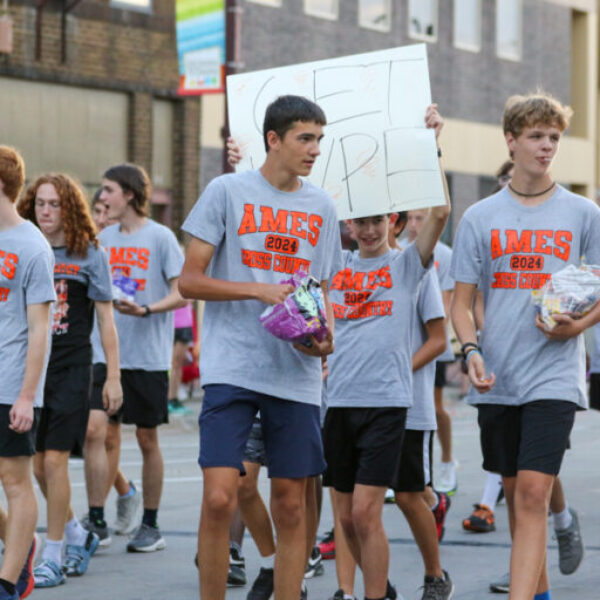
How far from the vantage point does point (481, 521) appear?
912cm

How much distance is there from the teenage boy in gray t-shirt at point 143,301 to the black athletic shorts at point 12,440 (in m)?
2.29

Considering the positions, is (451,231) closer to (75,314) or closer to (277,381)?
(75,314)

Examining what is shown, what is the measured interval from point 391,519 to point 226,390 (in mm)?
3880

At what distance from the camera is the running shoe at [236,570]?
7630 mm

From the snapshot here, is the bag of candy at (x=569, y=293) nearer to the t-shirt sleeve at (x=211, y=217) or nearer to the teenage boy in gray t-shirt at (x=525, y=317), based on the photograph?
the teenage boy in gray t-shirt at (x=525, y=317)

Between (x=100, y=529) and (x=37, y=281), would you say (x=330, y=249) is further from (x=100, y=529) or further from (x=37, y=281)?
(x=100, y=529)

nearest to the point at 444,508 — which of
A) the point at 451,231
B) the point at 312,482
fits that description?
the point at 312,482

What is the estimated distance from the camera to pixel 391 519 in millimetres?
9555

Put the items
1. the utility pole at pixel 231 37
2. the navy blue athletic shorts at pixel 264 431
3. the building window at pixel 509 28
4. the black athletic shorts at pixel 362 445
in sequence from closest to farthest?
1. the navy blue athletic shorts at pixel 264 431
2. the black athletic shorts at pixel 362 445
3. the utility pole at pixel 231 37
4. the building window at pixel 509 28

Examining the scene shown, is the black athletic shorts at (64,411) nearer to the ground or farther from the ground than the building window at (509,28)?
nearer to the ground

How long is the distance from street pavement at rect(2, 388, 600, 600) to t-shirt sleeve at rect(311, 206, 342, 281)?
1819 millimetres

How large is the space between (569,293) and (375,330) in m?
1.06

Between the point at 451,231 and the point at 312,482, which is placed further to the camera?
the point at 451,231

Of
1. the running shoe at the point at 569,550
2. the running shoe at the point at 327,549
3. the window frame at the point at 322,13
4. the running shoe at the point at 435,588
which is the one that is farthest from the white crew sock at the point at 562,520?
the window frame at the point at 322,13
